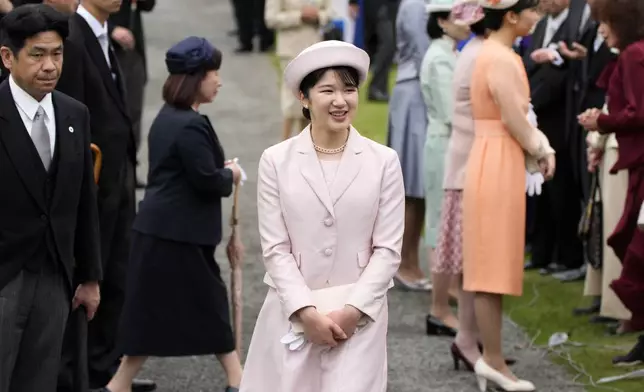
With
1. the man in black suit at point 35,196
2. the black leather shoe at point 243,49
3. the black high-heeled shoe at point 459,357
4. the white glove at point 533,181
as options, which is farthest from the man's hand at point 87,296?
the black leather shoe at point 243,49

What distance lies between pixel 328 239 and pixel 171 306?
217 centimetres

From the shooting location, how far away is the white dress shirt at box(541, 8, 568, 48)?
33.2 ft

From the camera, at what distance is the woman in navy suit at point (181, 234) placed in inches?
274

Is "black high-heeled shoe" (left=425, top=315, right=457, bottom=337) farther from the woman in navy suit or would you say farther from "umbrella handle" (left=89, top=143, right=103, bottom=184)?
"umbrella handle" (left=89, top=143, right=103, bottom=184)

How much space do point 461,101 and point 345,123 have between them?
278 cm

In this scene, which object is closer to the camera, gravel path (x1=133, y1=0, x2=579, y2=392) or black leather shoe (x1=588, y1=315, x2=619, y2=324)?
gravel path (x1=133, y1=0, x2=579, y2=392)

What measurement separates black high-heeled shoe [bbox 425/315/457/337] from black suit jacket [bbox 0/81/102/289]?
3449 millimetres

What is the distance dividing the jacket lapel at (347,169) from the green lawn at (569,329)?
2.96m

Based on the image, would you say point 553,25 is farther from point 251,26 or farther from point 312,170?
point 251,26

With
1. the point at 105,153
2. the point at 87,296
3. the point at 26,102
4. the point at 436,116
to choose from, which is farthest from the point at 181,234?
the point at 436,116

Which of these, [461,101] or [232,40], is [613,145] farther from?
[232,40]

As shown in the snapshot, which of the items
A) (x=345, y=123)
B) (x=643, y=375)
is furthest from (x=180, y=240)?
(x=643, y=375)

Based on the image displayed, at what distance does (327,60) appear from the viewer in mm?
5059

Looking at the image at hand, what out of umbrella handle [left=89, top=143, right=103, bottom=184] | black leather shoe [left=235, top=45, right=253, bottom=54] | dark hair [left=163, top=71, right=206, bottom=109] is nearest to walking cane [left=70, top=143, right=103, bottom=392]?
umbrella handle [left=89, top=143, right=103, bottom=184]
